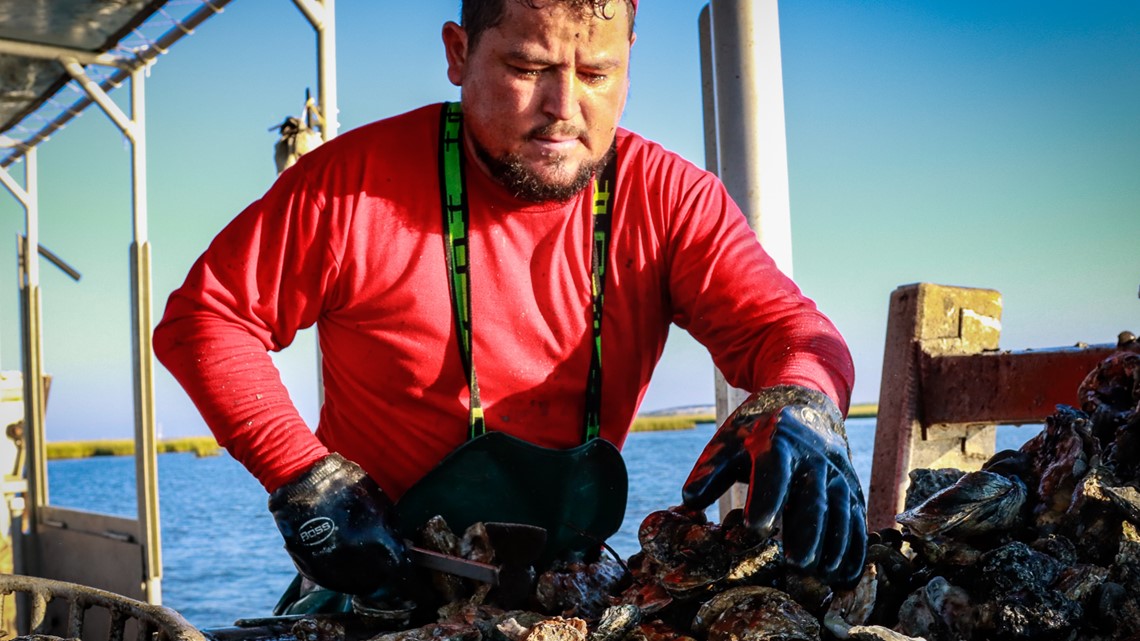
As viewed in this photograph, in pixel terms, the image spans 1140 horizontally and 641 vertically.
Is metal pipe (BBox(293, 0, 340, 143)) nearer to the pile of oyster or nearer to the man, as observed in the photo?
the man

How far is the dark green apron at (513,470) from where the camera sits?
84.0 inches

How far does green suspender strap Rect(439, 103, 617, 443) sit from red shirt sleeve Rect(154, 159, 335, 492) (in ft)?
0.84

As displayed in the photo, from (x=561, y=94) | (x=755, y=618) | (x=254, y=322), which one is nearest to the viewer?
(x=755, y=618)

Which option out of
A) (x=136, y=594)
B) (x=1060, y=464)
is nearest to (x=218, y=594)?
(x=136, y=594)

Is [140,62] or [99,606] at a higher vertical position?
[140,62]

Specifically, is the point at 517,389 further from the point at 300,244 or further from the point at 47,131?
the point at 47,131

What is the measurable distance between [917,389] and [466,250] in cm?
151

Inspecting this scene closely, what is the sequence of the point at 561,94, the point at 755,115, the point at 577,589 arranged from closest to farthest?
1. the point at 577,589
2. the point at 561,94
3. the point at 755,115

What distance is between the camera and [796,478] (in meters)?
1.61

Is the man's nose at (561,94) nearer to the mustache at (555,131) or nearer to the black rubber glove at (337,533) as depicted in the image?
the mustache at (555,131)

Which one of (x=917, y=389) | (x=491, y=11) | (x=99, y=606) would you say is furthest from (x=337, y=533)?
(x=917, y=389)

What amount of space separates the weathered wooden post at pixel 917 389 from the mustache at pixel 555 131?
1.41m

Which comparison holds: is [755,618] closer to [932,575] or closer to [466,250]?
[932,575]

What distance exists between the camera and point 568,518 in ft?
7.27
